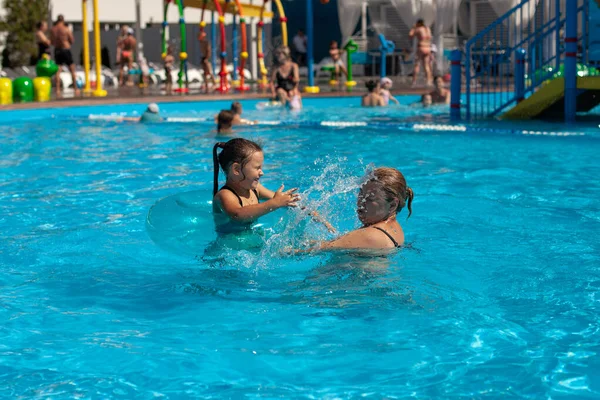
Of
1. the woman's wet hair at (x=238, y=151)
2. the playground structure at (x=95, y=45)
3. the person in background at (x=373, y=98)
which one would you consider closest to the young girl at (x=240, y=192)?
the woman's wet hair at (x=238, y=151)

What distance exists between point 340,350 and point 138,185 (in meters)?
4.87

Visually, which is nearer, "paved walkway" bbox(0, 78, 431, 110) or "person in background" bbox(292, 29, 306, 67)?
"paved walkway" bbox(0, 78, 431, 110)

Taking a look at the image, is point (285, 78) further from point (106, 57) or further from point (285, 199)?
point (106, 57)

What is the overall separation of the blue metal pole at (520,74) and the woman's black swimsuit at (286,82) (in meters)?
4.66

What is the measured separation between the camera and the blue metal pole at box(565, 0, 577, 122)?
457 inches

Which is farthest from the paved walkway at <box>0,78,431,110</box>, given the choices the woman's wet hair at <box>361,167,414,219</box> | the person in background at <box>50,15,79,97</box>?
the woman's wet hair at <box>361,167,414,219</box>

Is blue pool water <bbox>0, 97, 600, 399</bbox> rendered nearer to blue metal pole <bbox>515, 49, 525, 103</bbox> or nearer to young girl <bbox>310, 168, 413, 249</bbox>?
young girl <bbox>310, 168, 413, 249</bbox>

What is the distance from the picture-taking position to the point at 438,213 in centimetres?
653

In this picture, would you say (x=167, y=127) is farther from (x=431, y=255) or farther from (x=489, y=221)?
(x=431, y=255)

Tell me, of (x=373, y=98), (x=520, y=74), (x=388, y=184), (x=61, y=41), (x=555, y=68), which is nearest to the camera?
(x=388, y=184)

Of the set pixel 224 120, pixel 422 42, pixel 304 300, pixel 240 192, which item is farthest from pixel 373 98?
pixel 304 300

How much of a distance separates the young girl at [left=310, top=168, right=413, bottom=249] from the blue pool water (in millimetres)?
102

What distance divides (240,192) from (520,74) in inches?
406

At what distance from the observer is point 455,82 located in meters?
13.3
